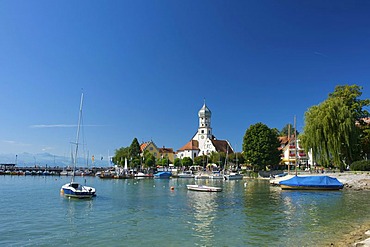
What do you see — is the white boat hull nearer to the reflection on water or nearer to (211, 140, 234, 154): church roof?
the reflection on water

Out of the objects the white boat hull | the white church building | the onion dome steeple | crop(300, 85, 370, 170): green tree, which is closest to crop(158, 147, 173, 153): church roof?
the white church building

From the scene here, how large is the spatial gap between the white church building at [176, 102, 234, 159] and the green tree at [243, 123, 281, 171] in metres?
41.9

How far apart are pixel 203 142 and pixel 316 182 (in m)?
83.9

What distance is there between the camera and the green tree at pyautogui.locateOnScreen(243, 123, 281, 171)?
246 feet

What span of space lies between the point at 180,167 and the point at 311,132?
2585 inches

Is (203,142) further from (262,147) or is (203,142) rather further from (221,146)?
(262,147)

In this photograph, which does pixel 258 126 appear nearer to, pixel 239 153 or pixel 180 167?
pixel 239 153

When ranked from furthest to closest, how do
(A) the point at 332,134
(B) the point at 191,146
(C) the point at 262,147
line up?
1. (B) the point at 191,146
2. (C) the point at 262,147
3. (A) the point at 332,134

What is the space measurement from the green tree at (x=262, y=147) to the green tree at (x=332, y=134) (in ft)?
68.8

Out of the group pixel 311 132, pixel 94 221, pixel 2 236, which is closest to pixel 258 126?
pixel 311 132

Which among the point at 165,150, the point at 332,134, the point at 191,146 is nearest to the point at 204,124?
the point at 191,146

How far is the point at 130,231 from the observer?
19.0m

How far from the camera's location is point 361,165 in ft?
164

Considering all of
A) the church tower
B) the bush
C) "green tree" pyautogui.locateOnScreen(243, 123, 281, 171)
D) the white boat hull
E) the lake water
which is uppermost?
the church tower
